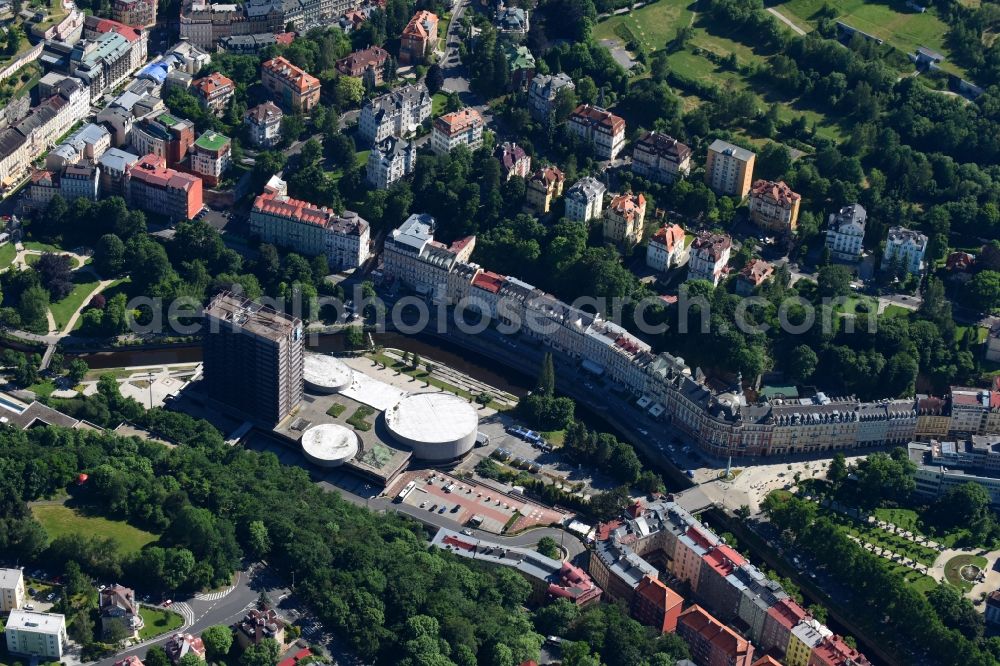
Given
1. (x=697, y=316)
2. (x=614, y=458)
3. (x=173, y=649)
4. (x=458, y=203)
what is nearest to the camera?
(x=173, y=649)

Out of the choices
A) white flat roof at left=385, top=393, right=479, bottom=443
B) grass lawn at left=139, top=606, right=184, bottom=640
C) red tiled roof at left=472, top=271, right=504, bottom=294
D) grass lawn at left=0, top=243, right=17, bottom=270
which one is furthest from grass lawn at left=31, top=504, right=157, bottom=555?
red tiled roof at left=472, top=271, right=504, bottom=294

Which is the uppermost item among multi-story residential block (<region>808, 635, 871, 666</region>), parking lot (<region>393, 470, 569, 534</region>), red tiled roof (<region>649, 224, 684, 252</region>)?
red tiled roof (<region>649, 224, 684, 252</region>)

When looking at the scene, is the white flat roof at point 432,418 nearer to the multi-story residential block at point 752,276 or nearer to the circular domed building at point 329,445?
the circular domed building at point 329,445

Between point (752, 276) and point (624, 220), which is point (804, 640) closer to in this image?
point (752, 276)

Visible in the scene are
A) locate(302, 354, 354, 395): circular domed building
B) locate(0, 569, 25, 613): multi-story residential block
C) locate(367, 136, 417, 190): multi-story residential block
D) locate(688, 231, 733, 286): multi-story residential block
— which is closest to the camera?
locate(0, 569, 25, 613): multi-story residential block

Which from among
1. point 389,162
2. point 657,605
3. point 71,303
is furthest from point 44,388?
point 657,605

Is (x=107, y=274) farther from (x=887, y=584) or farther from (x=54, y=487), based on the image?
(x=887, y=584)

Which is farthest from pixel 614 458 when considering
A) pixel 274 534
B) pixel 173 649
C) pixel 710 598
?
pixel 173 649

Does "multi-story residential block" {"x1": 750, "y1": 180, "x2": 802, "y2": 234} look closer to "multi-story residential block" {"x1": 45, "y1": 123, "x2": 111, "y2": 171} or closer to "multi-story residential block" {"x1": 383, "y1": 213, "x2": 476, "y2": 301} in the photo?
"multi-story residential block" {"x1": 383, "y1": 213, "x2": 476, "y2": 301}
